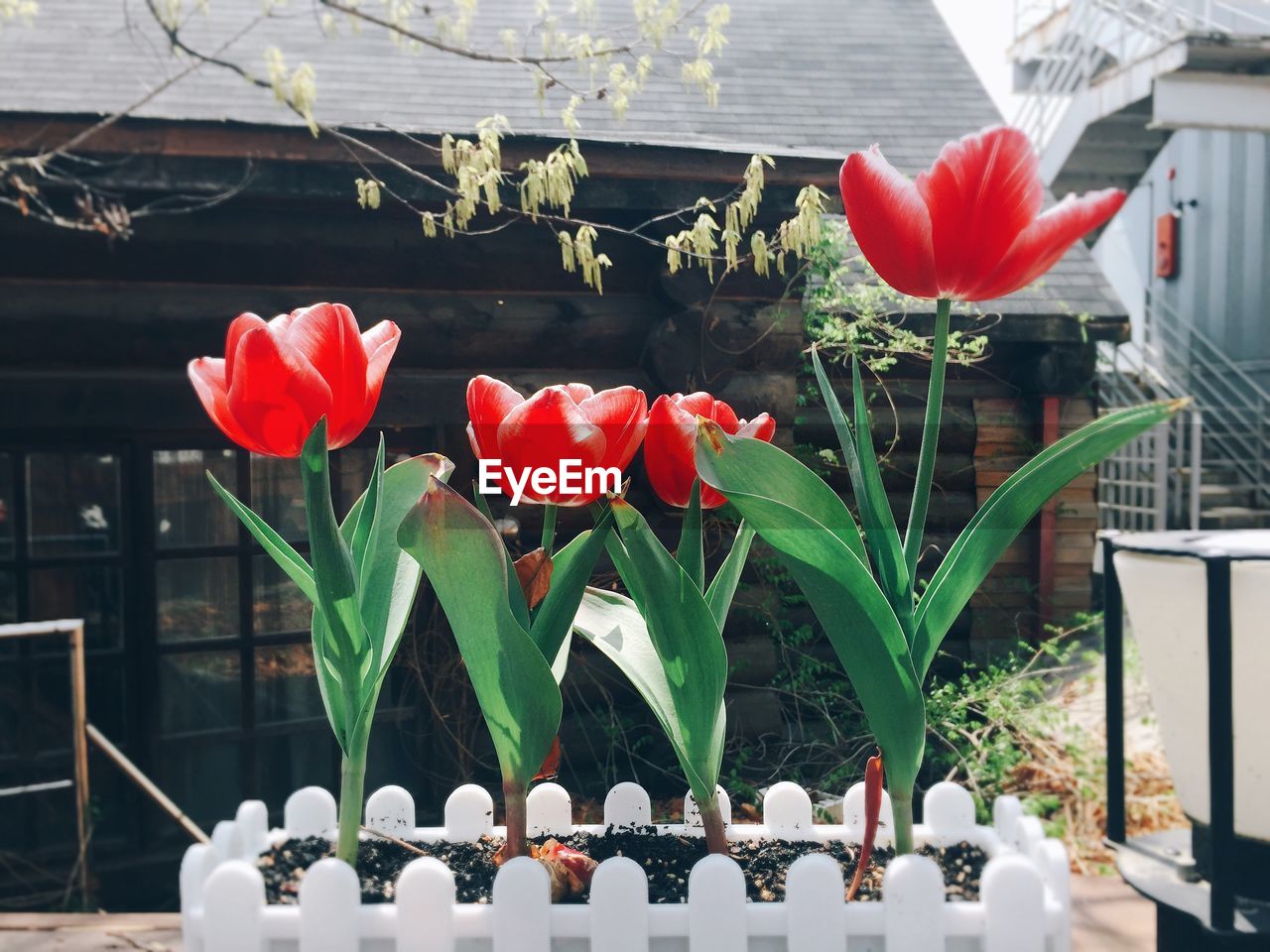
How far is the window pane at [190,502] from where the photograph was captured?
216 cm

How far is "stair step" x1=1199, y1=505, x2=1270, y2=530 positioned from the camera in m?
2.79

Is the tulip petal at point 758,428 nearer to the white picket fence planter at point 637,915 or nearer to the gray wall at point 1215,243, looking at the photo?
the white picket fence planter at point 637,915

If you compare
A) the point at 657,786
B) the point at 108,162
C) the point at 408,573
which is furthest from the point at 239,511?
the point at 108,162

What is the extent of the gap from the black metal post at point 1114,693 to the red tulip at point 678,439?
0.57 metres

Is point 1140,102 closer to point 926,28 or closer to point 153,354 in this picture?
point 926,28

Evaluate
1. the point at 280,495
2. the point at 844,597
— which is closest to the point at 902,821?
the point at 844,597

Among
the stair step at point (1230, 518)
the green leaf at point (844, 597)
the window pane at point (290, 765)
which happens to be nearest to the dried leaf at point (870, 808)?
the green leaf at point (844, 597)

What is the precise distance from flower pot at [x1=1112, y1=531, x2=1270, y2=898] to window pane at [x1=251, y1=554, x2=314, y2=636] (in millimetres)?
1639

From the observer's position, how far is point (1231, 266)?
8.97 feet

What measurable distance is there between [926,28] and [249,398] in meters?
3.34

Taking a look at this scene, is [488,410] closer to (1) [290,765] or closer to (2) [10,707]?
(1) [290,765]

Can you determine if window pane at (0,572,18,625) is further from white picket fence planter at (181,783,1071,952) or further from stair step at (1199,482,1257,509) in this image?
stair step at (1199,482,1257,509)

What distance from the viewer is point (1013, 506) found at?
0.55 meters

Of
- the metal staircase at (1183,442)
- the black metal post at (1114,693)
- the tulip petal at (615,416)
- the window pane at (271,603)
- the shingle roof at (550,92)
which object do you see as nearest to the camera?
the tulip petal at (615,416)
